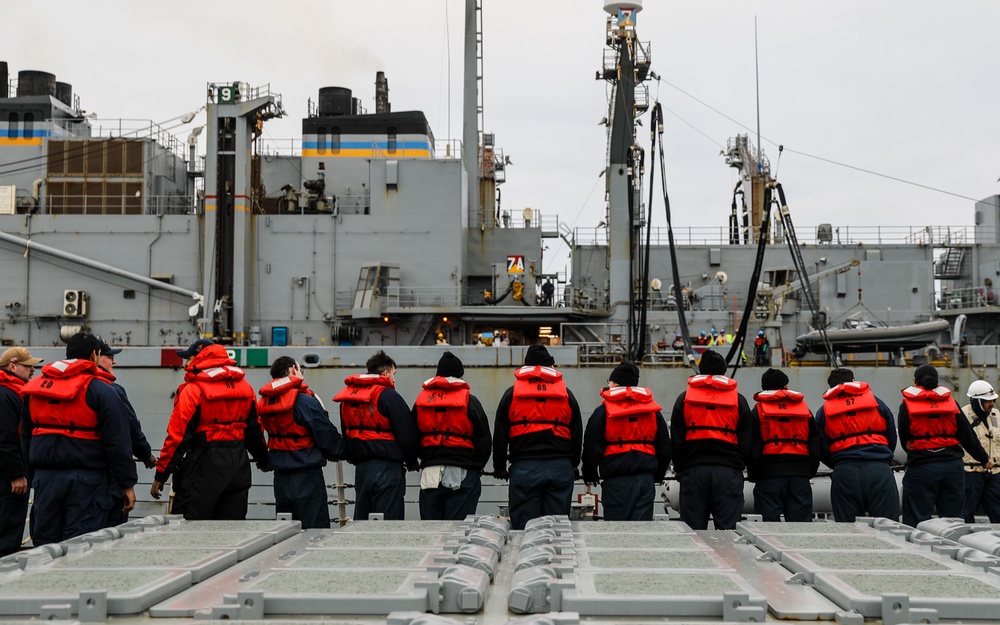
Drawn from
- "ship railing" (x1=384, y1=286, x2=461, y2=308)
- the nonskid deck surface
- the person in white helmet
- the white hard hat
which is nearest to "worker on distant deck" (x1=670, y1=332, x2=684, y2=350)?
"ship railing" (x1=384, y1=286, x2=461, y2=308)

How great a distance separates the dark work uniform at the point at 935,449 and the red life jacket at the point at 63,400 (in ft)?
20.8

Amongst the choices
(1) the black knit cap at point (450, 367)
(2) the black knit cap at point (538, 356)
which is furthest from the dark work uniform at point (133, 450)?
(2) the black knit cap at point (538, 356)

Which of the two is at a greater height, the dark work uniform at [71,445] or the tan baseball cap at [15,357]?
the tan baseball cap at [15,357]

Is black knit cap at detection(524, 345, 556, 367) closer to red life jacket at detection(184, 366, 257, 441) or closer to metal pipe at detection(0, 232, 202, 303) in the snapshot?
red life jacket at detection(184, 366, 257, 441)

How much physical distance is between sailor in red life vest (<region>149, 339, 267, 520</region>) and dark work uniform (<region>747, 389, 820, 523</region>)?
3.94 m

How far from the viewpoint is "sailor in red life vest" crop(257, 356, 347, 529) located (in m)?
7.20

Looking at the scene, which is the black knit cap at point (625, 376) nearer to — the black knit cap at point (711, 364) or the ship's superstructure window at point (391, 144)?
the black knit cap at point (711, 364)

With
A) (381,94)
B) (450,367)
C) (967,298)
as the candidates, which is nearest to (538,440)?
(450,367)

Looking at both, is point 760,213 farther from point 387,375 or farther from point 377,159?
point 387,375

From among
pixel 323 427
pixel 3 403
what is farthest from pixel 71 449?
pixel 323 427

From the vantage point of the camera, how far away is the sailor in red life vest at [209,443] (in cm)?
661

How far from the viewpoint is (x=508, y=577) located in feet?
10.5

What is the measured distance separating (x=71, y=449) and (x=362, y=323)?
44.5 ft

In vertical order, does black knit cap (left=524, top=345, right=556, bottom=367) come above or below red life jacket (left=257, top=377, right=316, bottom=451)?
above
